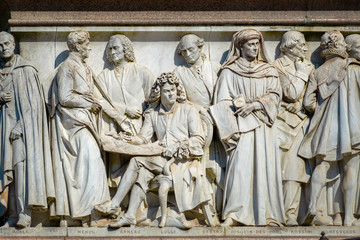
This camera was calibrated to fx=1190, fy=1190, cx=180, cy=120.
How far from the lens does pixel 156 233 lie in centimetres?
1989

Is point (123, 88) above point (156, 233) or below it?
above

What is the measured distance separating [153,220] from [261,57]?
3.54 meters

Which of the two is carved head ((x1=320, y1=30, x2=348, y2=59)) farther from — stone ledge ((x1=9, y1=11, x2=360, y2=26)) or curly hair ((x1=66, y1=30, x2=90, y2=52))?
curly hair ((x1=66, y1=30, x2=90, y2=52))

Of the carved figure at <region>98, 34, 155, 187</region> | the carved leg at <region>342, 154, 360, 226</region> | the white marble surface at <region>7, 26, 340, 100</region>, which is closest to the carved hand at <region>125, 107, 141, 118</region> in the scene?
the carved figure at <region>98, 34, 155, 187</region>

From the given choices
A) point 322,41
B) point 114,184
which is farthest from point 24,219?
point 322,41

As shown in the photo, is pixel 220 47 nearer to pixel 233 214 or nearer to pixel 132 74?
pixel 132 74

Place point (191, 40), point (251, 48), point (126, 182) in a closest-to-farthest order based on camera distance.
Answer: point (126, 182), point (251, 48), point (191, 40)

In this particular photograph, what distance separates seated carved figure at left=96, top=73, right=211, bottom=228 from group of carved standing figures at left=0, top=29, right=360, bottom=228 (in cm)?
2

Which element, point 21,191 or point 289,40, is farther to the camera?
point 289,40

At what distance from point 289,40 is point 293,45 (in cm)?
12

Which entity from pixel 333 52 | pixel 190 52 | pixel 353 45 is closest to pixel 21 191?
pixel 190 52

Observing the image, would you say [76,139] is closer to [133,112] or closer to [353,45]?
[133,112]

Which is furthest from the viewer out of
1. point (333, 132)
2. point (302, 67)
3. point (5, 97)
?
point (302, 67)

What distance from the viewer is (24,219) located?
65.5 ft
